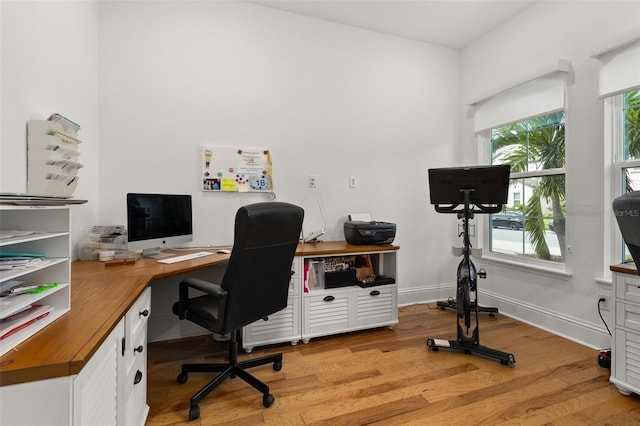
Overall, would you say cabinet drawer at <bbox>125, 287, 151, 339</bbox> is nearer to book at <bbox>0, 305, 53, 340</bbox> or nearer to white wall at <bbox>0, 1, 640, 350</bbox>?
book at <bbox>0, 305, 53, 340</bbox>

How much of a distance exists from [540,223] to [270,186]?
103 inches

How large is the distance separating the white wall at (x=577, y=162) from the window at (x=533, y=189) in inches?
6.8

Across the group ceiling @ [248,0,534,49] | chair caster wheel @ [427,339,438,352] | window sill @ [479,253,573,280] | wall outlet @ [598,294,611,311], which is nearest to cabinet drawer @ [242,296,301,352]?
chair caster wheel @ [427,339,438,352]

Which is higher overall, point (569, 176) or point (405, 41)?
point (405, 41)

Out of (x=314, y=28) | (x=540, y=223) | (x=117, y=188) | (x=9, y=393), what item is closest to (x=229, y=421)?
(x=9, y=393)

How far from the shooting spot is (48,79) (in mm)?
1747

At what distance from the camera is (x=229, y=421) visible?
1.61 metres

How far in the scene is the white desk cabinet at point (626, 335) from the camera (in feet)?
5.84

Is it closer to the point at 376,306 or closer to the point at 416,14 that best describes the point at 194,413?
the point at 376,306

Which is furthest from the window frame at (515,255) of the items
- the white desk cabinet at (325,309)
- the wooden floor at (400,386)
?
the white desk cabinet at (325,309)

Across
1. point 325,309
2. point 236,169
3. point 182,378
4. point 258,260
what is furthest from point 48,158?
point 325,309

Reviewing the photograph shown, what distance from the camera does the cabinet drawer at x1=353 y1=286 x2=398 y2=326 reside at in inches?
107

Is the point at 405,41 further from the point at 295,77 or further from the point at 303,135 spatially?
the point at 303,135

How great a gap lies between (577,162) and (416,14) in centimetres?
204
